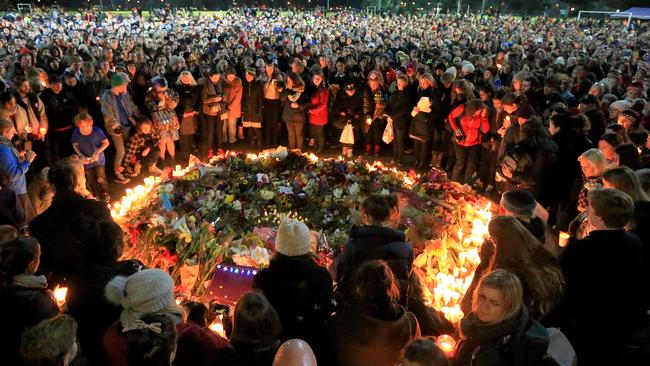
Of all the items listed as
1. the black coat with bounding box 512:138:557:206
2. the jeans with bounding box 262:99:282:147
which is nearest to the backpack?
the black coat with bounding box 512:138:557:206

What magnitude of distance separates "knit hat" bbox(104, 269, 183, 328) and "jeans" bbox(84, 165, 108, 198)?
218 inches

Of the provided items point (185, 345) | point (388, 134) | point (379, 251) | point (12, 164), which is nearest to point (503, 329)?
point (379, 251)

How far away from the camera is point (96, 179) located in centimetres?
805

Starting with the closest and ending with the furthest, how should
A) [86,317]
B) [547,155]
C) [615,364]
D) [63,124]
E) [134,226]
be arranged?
[86,317] < [615,364] < [134,226] < [547,155] < [63,124]

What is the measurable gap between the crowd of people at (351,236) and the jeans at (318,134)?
0.16ft

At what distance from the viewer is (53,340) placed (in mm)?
2539

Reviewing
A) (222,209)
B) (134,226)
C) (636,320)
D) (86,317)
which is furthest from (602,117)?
(86,317)

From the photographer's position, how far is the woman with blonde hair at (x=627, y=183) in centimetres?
441

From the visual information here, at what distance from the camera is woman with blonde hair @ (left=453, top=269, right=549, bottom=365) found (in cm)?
280

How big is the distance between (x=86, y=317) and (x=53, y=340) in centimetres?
92

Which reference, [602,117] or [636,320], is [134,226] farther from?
[602,117]

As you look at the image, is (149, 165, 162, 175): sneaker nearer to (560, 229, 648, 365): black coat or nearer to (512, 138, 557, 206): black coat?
(512, 138, 557, 206): black coat

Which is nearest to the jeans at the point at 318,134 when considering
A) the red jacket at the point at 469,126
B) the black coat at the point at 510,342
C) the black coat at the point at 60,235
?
the red jacket at the point at 469,126

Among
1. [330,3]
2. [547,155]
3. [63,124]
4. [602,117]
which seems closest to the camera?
[547,155]
